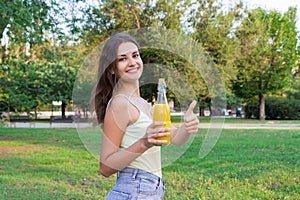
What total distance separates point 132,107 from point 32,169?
6059mm

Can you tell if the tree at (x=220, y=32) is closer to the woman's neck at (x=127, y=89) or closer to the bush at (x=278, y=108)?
the bush at (x=278, y=108)

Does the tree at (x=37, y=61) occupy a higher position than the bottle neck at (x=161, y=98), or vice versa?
the tree at (x=37, y=61)

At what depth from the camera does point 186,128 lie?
64.1 inches

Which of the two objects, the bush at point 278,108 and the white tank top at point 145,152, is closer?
the white tank top at point 145,152

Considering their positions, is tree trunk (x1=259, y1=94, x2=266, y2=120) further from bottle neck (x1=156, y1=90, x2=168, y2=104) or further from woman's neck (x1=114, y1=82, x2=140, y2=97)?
bottle neck (x1=156, y1=90, x2=168, y2=104)

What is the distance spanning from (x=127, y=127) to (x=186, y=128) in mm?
244

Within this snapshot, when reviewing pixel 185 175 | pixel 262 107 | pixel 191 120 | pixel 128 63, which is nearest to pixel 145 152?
pixel 191 120

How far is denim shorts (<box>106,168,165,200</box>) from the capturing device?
168 centimetres

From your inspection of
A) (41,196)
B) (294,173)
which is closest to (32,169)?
(41,196)

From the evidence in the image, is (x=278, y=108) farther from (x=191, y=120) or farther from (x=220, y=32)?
(x=191, y=120)

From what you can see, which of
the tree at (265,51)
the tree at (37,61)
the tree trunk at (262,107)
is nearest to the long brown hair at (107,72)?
the tree at (37,61)

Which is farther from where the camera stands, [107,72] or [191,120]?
[107,72]

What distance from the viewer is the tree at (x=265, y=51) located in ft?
88.2

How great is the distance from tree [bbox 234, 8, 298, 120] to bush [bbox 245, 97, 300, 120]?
4.90 feet
